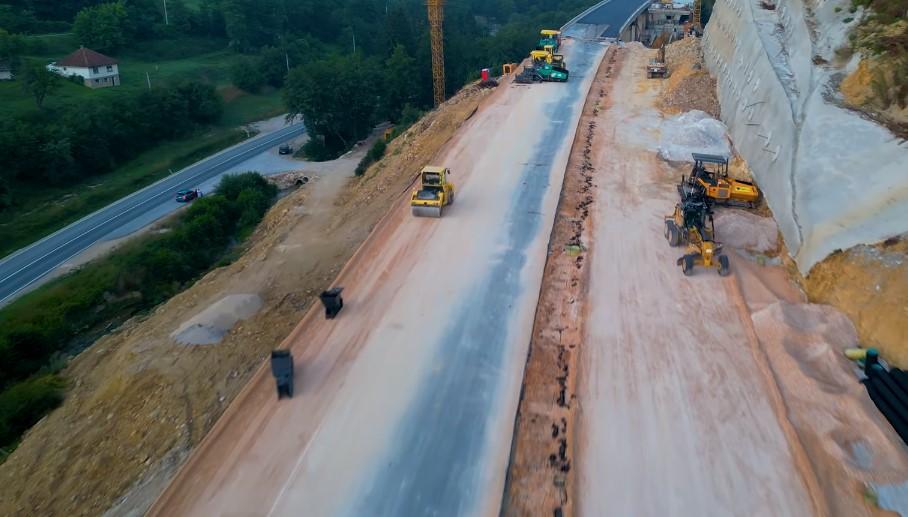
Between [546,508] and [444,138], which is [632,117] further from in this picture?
[546,508]

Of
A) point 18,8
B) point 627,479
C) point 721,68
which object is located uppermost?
point 18,8

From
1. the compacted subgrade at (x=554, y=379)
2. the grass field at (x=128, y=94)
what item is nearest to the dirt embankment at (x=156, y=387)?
the compacted subgrade at (x=554, y=379)

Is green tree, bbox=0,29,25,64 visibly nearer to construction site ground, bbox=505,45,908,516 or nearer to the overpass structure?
the overpass structure

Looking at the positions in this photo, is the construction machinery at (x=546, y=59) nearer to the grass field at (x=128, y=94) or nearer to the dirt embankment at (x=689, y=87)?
the dirt embankment at (x=689, y=87)

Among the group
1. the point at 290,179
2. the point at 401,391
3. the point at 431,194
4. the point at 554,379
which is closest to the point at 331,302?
the point at 401,391

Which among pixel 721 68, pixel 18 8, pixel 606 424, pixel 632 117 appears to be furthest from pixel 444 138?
pixel 18 8

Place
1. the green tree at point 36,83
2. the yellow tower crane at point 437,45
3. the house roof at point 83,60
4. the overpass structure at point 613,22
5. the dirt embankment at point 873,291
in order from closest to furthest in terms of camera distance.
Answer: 1. the dirt embankment at point 873,291
2. the green tree at point 36,83
3. the yellow tower crane at point 437,45
4. the house roof at point 83,60
5. the overpass structure at point 613,22
